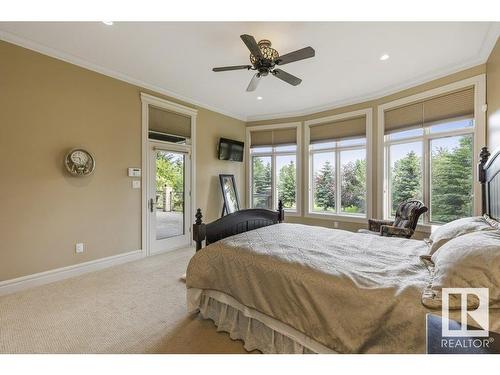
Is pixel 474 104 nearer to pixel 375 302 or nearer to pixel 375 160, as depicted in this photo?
pixel 375 160

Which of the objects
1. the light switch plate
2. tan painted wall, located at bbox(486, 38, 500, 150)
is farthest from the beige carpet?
tan painted wall, located at bbox(486, 38, 500, 150)

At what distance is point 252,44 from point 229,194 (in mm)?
3649

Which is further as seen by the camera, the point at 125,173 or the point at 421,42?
the point at 125,173

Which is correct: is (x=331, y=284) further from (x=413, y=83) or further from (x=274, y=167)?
→ (x=274, y=167)

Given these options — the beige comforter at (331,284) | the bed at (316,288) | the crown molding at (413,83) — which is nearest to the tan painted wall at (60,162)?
the bed at (316,288)

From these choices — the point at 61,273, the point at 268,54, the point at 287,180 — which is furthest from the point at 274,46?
the point at 61,273

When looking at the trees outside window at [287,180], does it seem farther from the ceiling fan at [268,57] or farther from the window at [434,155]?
the ceiling fan at [268,57]

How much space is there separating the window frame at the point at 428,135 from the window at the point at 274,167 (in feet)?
5.75

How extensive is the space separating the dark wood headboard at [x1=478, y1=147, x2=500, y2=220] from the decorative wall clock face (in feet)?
15.1

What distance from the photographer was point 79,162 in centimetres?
314

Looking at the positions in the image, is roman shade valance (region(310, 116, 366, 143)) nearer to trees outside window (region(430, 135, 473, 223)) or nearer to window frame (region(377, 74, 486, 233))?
window frame (region(377, 74, 486, 233))

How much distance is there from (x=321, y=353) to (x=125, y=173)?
354 centimetres

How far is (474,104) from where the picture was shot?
3117 mm
